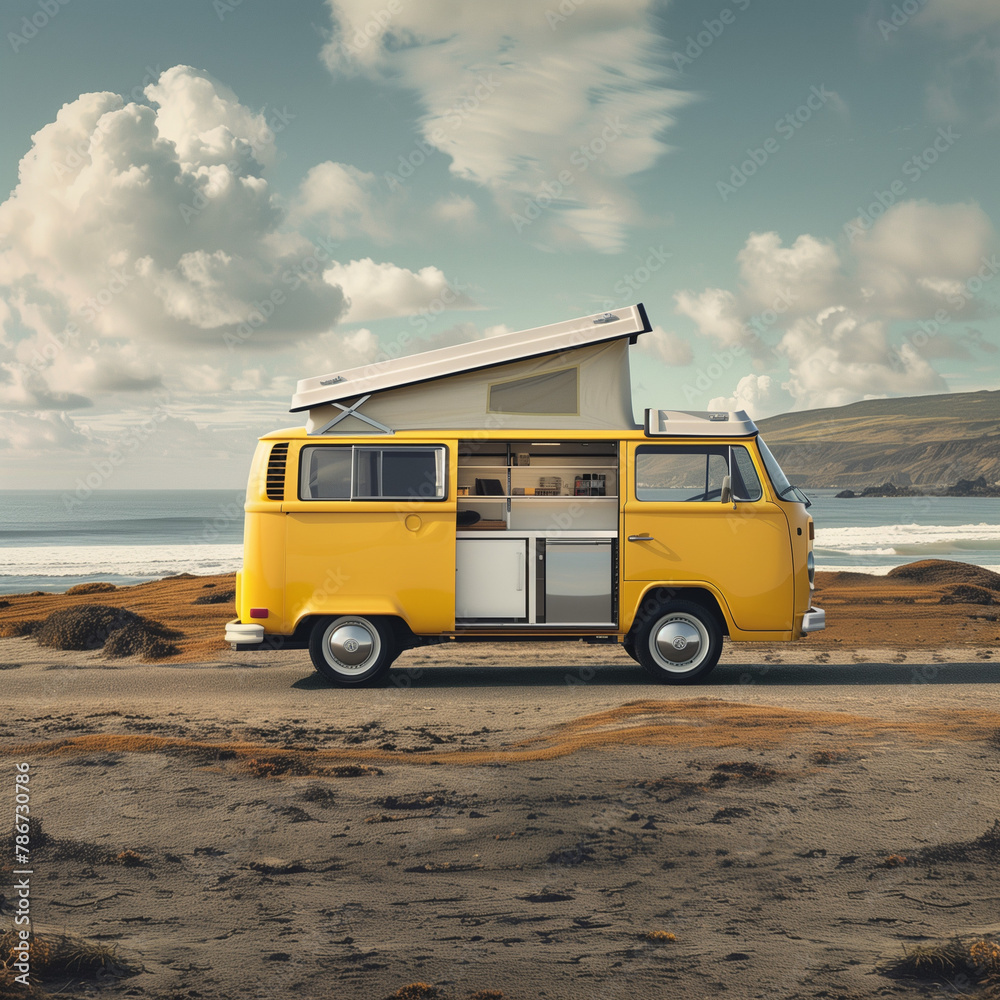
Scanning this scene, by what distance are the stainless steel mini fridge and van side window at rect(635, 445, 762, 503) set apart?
33.0 inches

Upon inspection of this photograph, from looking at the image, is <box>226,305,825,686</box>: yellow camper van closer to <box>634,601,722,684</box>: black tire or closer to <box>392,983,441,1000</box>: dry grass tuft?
<box>634,601,722,684</box>: black tire

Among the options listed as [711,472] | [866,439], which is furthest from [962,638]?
[866,439]

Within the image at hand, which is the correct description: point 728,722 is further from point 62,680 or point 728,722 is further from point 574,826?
point 62,680

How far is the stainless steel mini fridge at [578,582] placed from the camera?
30.2 feet

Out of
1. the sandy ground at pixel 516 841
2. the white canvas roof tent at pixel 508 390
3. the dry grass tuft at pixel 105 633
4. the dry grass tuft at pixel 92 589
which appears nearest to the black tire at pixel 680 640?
the sandy ground at pixel 516 841

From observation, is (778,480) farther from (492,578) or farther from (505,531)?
(492,578)

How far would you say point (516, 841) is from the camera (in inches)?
181

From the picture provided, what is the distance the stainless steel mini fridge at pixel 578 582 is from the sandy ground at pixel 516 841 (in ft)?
3.59

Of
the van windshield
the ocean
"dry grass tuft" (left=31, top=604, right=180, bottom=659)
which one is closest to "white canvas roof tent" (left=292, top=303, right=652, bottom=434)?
the van windshield

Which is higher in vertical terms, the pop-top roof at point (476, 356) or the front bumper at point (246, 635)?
the pop-top roof at point (476, 356)

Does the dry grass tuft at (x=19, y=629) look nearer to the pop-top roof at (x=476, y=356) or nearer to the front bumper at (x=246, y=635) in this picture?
the front bumper at (x=246, y=635)

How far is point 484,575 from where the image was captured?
927cm

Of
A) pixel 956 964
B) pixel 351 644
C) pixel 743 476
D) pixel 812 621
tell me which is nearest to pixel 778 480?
pixel 743 476

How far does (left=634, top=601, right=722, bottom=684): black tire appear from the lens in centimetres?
937
